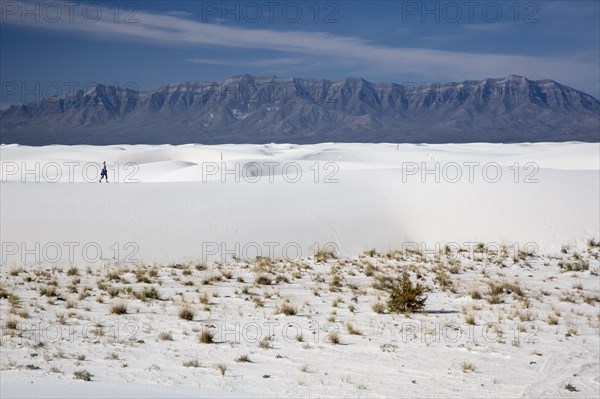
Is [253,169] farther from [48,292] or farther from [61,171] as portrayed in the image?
[48,292]

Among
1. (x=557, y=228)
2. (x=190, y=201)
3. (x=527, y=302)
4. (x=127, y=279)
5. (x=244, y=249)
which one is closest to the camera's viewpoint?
(x=527, y=302)

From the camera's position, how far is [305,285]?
12.3 metres

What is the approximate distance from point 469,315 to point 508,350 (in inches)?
61.8

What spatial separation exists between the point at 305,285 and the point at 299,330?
3.12 m

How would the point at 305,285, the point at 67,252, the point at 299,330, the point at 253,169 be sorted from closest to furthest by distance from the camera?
the point at 299,330 → the point at 305,285 → the point at 67,252 → the point at 253,169

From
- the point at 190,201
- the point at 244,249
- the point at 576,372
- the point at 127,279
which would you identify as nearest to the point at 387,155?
the point at 190,201

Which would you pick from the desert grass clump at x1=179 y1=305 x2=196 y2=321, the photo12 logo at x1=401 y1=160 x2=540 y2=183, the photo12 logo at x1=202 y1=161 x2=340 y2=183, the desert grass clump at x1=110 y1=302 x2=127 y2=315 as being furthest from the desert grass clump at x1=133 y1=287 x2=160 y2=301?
→ the photo12 logo at x1=202 y1=161 x2=340 y2=183

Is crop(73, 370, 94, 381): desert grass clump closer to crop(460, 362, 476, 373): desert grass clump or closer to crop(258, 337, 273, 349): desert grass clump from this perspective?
crop(258, 337, 273, 349): desert grass clump

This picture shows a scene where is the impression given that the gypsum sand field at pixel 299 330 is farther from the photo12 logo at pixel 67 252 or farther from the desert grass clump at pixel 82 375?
the photo12 logo at pixel 67 252

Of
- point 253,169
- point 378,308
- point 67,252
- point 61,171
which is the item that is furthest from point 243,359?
point 61,171

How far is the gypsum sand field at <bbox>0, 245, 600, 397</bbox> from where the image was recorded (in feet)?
23.3

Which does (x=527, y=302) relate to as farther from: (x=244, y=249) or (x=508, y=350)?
(x=244, y=249)

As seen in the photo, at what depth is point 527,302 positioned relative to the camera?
10844 millimetres

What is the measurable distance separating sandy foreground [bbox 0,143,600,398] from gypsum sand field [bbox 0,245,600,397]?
0.04 m
